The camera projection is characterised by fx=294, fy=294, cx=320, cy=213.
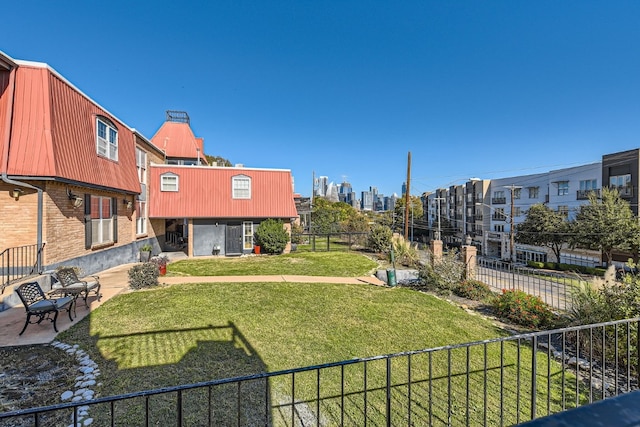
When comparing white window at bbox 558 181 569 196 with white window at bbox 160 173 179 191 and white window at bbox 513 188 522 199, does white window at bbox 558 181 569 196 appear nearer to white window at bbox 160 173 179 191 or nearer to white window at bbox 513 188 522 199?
white window at bbox 513 188 522 199

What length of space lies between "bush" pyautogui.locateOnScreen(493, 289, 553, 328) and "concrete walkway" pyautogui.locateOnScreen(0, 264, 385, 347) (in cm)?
409

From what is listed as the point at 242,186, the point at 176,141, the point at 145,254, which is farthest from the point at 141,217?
the point at 176,141

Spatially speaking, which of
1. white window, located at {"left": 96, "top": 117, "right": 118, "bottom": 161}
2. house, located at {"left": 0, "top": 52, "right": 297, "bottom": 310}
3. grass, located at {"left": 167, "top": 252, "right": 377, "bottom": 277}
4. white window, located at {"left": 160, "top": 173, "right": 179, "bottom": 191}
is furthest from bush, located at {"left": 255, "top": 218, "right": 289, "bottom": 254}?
white window, located at {"left": 96, "top": 117, "right": 118, "bottom": 161}

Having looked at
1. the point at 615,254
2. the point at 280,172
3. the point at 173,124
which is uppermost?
the point at 173,124

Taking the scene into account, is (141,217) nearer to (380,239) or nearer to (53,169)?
(53,169)

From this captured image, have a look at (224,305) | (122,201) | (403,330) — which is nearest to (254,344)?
(224,305)

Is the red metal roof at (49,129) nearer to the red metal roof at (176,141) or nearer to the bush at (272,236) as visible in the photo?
the bush at (272,236)

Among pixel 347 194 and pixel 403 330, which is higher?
pixel 347 194

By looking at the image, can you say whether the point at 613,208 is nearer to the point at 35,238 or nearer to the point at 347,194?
the point at 35,238

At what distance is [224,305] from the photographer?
25.8 ft

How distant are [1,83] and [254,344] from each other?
11231mm

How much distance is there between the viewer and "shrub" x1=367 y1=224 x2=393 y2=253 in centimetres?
1736

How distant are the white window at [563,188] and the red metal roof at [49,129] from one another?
148ft

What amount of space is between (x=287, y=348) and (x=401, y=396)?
2207 millimetres
